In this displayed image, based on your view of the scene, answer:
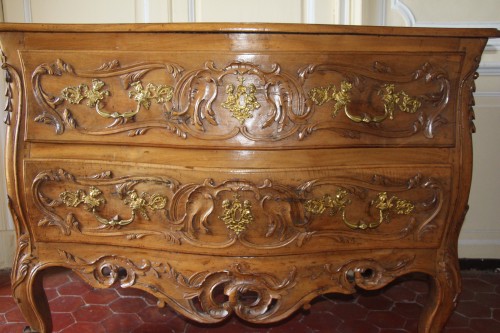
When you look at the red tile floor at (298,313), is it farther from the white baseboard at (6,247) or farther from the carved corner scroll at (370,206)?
the carved corner scroll at (370,206)

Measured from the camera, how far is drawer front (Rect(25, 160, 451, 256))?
1077mm

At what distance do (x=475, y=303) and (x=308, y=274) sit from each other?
41.3 inches

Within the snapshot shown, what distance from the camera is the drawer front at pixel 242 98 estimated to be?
3.40 feet

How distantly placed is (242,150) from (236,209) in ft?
0.50

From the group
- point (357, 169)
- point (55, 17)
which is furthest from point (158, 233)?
point (55, 17)

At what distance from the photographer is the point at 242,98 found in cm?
104

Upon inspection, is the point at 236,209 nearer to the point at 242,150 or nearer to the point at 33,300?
the point at 242,150

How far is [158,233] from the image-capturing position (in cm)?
114

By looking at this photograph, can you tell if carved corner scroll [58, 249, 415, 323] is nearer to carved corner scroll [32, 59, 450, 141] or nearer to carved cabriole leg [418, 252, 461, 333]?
carved cabriole leg [418, 252, 461, 333]

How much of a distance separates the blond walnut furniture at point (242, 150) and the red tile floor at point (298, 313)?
51 centimetres

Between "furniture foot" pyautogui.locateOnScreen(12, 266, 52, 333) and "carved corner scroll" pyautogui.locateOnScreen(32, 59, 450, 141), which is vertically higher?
"carved corner scroll" pyautogui.locateOnScreen(32, 59, 450, 141)

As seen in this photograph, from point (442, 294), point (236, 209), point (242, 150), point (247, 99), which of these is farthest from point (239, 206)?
point (442, 294)

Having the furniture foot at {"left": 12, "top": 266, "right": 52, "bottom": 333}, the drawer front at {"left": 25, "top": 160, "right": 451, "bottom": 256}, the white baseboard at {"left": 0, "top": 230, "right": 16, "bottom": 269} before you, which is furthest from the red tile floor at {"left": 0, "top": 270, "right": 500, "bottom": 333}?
the drawer front at {"left": 25, "top": 160, "right": 451, "bottom": 256}

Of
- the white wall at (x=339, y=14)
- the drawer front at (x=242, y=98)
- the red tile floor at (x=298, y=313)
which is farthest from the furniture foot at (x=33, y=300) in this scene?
the white wall at (x=339, y=14)
